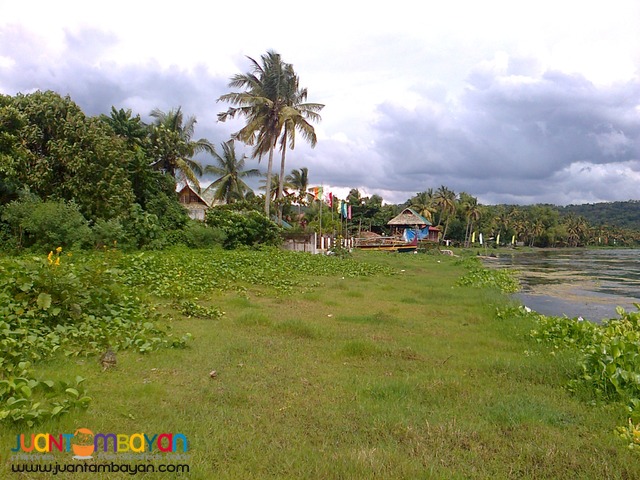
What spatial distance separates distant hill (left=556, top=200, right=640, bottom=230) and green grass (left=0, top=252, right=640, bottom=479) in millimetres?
176274

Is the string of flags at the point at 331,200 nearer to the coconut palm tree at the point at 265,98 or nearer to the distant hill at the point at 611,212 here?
the coconut palm tree at the point at 265,98

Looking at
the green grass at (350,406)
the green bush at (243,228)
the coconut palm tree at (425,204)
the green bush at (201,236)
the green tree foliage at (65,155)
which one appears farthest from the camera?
the coconut palm tree at (425,204)

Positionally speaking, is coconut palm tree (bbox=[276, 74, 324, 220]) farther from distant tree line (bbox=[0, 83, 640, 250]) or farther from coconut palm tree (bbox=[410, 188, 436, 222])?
coconut palm tree (bbox=[410, 188, 436, 222])

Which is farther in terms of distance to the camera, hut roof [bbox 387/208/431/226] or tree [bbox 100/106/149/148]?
hut roof [bbox 387/208/431/226]

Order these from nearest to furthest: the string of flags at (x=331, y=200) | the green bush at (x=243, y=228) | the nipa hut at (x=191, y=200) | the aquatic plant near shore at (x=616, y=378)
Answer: the aquatic plant near shore at (x=616, y=378), the green bush at (x=243, y=228), the string of flags at (x=331, y=200), the nipa hut at (x=191, y=200)

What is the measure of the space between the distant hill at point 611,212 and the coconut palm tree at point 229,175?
152992mm

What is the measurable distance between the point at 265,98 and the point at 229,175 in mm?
11293

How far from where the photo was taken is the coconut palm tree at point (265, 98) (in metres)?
30.4

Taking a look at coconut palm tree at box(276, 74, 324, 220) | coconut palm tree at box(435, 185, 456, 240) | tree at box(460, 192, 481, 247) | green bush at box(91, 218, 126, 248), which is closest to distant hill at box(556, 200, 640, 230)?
tree at box(460, 192, 481, 247)

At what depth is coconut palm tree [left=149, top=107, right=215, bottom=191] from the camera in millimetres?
25047

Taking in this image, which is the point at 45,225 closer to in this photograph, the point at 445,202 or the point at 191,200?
the point at 191,200

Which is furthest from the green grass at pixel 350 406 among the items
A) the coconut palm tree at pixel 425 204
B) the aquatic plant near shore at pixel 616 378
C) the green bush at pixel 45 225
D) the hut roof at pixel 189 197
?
the coconut palm tree at pixel 425 204

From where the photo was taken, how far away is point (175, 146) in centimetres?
2564

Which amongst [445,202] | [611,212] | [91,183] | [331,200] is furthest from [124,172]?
[611,212]
